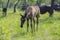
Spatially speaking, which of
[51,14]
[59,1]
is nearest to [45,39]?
[51,14]

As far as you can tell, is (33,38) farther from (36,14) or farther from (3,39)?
(36,14)

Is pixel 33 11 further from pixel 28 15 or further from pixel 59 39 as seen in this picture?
pixel 59 39

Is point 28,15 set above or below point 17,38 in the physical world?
above

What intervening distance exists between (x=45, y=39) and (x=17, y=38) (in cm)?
176

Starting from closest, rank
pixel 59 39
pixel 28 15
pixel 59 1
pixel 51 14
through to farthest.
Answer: pixel 59 39
pixel 28 15
pixel 51 14
pixel 59 1

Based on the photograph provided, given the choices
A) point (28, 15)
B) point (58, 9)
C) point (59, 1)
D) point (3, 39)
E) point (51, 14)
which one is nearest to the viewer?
point (3, 39)

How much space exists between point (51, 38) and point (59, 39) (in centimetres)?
48

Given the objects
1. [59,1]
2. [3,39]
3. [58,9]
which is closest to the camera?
[3,39]

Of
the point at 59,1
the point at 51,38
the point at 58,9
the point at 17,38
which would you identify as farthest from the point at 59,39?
the point at 59,1

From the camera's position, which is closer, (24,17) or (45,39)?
(45,39)

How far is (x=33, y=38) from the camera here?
12.5 m

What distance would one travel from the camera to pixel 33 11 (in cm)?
1468

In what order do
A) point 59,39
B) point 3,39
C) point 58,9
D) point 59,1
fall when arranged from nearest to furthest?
1. point 3,39
2. point 59,39
3. point 58,9
4. point 59,1

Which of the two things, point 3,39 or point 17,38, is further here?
point 17,38
